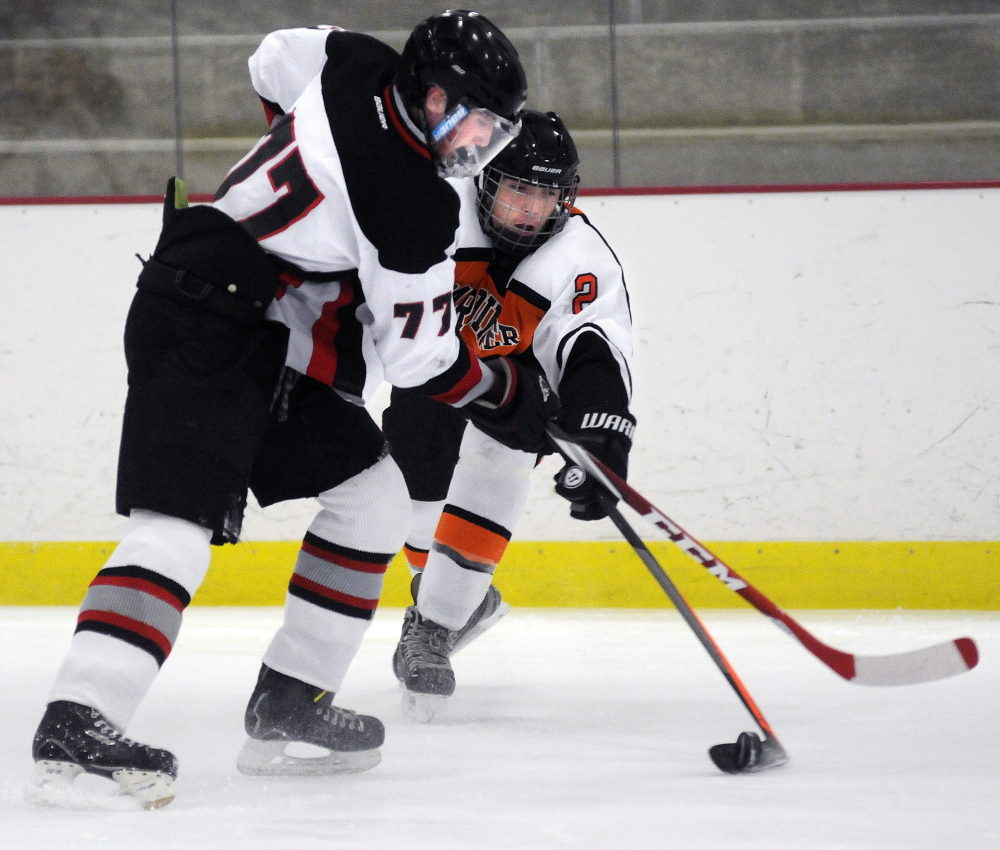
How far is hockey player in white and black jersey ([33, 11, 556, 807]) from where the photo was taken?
1363mm

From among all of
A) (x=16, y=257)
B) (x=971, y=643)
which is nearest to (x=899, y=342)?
(x=971, y=643)

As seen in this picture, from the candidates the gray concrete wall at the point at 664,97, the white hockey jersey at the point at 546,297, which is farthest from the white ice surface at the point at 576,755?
the gray concrete wall at the point at 664,97

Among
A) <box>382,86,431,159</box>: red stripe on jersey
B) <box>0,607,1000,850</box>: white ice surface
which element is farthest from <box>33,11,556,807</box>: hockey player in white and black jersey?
<box>0,607,1000,850</box>: white ice surface

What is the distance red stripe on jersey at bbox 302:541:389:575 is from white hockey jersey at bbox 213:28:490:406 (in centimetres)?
23

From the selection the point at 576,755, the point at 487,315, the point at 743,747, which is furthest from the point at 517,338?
the point at 743,747

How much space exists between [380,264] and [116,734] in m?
0.63

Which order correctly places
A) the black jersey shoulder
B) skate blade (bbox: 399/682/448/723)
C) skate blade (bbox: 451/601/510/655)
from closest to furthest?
1. the black jersey shoulder
2. skate blade (bbox: 399/682/448/723)
3. skate blade (bbox: 451/601/510/655)

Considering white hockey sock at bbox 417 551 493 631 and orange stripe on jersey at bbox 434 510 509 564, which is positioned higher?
orange stripe on jersey at bbox 434 510 509 564

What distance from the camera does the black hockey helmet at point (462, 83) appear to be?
4.77 ft

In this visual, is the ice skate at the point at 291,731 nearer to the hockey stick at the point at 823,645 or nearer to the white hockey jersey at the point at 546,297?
the hockey stick at the point at 823,645

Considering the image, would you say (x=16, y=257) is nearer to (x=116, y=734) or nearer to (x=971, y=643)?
(x=116, y=734)

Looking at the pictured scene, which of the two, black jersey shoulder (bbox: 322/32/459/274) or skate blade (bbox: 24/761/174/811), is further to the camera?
black jersey shoulder (bbox: 322/32/459/274)

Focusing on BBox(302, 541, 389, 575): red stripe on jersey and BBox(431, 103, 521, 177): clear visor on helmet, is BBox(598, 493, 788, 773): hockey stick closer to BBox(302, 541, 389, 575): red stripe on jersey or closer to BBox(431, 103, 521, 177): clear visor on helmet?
BBox(302, 541, 389, 575): red stripe on jersey

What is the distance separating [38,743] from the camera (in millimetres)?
1312
